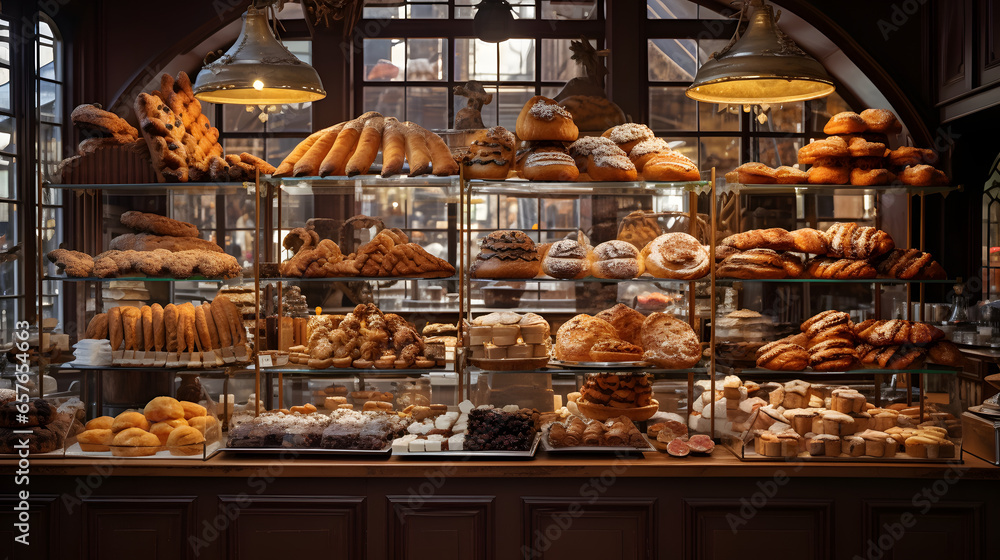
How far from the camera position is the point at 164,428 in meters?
3.12

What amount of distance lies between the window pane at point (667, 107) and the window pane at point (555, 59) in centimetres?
82

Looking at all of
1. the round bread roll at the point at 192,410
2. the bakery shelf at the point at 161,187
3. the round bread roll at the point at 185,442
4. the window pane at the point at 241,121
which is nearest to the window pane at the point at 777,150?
the window pane at the point at 241,121

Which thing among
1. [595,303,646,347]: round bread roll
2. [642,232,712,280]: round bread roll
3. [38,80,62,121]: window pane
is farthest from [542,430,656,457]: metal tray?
[38,80,62,121]: window pane

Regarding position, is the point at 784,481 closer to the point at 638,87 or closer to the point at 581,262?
the point at 581,262

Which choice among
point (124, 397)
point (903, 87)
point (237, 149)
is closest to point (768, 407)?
point (124, 397)

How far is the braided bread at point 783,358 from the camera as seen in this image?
314 cm

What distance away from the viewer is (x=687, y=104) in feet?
20.5

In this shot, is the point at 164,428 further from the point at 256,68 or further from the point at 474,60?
the point at 474,60

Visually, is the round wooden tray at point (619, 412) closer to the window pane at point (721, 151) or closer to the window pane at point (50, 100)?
the window pane at point (721, 151)

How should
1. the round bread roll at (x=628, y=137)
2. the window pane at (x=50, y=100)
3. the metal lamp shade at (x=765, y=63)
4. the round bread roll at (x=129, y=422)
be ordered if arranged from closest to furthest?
the metal lamp shade at (x=765, y=63) → the round bread roll at (x=129, y=422) → the round bread roll at (x=628, y=137) → the window pane at (x=50, y=100)

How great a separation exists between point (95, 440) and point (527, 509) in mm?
1901

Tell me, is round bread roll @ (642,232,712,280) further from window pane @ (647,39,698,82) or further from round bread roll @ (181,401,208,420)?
window pane @ (647,39,698,82)

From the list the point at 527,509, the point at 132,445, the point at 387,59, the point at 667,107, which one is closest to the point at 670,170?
the point at 527,509

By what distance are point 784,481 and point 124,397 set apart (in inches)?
121
